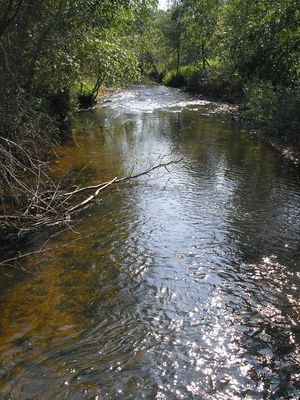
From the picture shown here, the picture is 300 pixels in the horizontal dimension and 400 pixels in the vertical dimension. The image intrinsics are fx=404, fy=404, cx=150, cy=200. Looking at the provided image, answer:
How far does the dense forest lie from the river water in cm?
184

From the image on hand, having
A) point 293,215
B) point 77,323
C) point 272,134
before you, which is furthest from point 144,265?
point 272,134

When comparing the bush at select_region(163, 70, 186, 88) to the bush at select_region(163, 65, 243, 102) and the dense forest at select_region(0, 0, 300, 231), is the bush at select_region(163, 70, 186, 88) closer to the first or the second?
the bush at select_region(163, 65, 243, 102)

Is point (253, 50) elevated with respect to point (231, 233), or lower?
elevated

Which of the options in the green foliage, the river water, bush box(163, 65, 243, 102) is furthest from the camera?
bush box(163, 65, 243, 102)

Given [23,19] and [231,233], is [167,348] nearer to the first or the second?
[231,233]

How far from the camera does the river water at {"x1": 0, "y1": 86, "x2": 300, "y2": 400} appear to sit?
5.23 meters

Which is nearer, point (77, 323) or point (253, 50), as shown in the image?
point (77, 323)

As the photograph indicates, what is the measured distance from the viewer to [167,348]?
5.75 meters

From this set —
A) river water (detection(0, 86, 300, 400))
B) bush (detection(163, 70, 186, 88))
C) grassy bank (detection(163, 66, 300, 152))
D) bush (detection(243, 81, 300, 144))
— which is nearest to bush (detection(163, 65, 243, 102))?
grassy bank (detection(163, 66, 300, 152))

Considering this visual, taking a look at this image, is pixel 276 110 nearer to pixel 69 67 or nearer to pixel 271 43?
pixel 271 43

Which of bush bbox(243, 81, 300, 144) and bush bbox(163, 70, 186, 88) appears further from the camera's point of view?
bush bbox(163, 70, 186, 88)

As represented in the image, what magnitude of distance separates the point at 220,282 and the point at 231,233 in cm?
215

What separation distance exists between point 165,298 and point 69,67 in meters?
8.81

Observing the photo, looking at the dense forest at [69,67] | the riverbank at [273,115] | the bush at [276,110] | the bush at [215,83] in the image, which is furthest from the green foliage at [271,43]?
the bush at [215,83]
